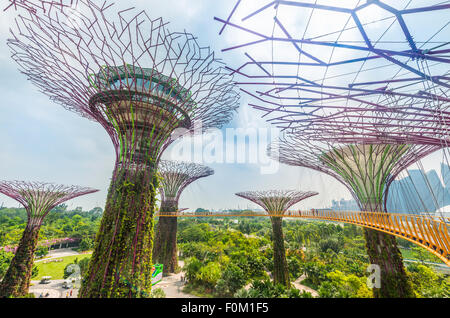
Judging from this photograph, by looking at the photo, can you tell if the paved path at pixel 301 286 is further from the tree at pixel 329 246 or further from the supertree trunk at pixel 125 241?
the supertree trunk at pixel 125 241

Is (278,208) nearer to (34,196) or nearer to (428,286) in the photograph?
(428,286)

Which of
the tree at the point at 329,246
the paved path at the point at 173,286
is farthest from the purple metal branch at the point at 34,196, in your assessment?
the tree at the point at 329,246

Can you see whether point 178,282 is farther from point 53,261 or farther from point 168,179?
point 53,261

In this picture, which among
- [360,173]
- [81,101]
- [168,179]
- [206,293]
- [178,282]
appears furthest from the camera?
[168,179]

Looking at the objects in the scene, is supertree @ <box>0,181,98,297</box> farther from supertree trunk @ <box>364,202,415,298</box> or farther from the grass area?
supertree trunk @ <box>364,202,415,298</box>

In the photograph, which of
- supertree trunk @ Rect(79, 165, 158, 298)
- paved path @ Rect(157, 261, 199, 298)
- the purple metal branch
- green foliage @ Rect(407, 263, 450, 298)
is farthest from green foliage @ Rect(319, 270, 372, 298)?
the purple metal branch

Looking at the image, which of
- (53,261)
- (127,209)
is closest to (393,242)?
(127,209)
